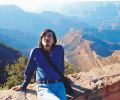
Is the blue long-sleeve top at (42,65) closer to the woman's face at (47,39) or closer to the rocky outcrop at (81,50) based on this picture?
the woman's face at (47,39)

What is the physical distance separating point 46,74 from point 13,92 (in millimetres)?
607

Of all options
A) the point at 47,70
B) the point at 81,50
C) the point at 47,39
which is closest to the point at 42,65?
the point at 47,70

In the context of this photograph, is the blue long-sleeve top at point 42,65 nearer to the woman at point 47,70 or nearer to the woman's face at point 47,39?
the woman at point 47,70

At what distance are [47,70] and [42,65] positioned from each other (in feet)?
0.37

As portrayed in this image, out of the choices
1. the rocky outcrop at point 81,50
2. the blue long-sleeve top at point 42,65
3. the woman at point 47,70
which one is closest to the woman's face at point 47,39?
the woman at point 47,70

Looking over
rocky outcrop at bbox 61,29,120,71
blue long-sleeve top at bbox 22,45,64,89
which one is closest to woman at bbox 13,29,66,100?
blue long-sleeve top at bbox 22,45,64,89

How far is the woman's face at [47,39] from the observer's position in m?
5.23

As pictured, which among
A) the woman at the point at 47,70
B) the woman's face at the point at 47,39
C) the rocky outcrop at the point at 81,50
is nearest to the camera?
the woman at the point at 47,70

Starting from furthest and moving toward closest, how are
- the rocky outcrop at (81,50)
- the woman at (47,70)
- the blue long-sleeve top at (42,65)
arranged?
the rocky outcrop at (81,50) → the blue long-sleeve top at (42,65) → the woman at (47,70)

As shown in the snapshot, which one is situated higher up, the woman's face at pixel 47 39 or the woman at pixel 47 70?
the woman's face at pixel 47 39

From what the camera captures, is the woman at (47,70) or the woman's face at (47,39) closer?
the woman at (47,70)

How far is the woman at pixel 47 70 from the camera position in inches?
194

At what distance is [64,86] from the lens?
512cm

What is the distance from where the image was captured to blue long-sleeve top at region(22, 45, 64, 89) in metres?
5.07
